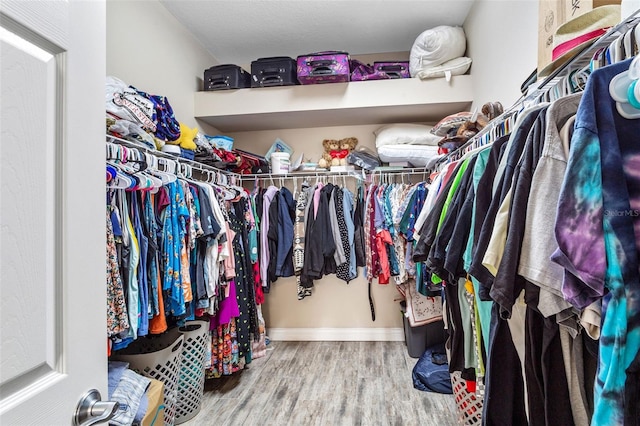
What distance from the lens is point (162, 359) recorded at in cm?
180

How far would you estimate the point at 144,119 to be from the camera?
5.90 feet

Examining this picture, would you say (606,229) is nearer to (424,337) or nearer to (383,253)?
(383,253)

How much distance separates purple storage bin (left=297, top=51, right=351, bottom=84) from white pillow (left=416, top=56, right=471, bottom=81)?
2.00ft

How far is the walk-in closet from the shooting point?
0.57 metres

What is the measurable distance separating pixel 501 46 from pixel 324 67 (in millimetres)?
1298

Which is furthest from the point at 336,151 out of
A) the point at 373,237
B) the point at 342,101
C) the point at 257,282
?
the point at 257,282

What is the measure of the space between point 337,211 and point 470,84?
1.45 metres

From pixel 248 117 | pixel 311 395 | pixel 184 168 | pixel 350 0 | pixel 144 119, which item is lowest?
pixel 311 395

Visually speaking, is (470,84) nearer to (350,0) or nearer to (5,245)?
(350,0)

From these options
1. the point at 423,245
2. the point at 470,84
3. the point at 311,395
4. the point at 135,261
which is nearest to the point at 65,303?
the point at 135,261

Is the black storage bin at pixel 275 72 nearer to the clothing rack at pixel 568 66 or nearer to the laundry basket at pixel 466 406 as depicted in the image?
the clothing rack at pixel 568 66

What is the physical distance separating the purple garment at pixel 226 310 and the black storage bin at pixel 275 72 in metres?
1.69

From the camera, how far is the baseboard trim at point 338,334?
336cm

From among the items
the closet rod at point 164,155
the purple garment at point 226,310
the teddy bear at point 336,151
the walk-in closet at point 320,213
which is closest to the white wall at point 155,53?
the walk-in closet at point 320,213
